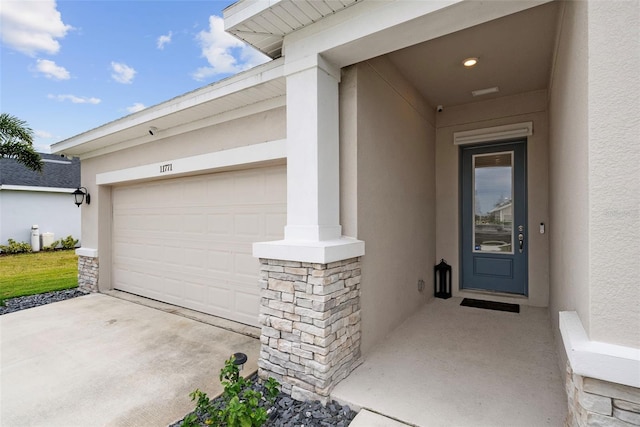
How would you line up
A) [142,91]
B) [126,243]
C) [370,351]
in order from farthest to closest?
[142,91]
[126,243]
[370,351]

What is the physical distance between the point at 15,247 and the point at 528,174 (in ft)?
59.9

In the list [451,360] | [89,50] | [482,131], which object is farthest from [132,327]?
[89,50]

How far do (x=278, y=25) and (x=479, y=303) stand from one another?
16.0 feet

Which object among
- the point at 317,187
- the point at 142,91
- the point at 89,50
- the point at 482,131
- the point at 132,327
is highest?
the point at 142,91

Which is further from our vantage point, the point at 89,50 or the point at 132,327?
the point at 89,50

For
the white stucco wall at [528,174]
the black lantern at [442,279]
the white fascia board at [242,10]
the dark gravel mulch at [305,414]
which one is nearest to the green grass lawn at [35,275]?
the dark gravel mulch at [305,414]

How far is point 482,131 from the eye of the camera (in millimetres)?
5059

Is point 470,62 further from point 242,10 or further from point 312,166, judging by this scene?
point 242,10

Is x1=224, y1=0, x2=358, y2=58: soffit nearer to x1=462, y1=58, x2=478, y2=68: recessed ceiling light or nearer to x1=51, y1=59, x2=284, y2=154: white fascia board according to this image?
x1=51, y1=59, x2=284, y2=154: white fascia board

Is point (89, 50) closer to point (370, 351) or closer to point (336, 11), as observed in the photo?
point (336, 11)

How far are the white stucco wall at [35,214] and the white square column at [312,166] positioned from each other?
16760 mm

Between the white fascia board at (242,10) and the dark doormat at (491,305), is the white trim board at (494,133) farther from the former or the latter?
the white fascia board at (242,10)

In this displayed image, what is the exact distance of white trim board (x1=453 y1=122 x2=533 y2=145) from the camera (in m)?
4.75

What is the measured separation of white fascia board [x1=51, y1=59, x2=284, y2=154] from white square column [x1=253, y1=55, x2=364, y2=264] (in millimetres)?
590
